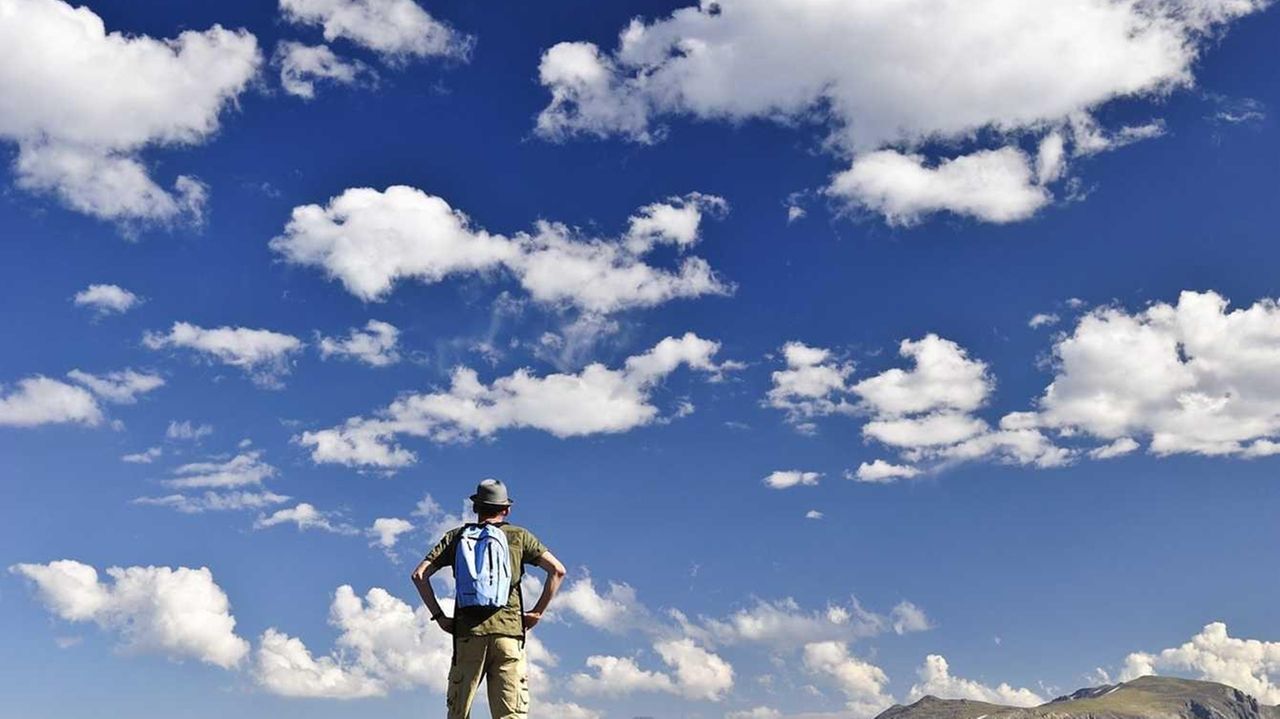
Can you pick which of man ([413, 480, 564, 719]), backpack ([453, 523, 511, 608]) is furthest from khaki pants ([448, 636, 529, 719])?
backpack ([453, 523, 511, 608])

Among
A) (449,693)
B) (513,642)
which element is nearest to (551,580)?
(513,642)

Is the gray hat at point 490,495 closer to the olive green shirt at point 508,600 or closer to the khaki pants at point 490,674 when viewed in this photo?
the olive green shirt at point 508,600

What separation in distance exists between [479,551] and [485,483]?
0.96 meters

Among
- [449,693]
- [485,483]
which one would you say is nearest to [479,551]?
[485,483]

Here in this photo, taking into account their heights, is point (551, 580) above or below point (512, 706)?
above

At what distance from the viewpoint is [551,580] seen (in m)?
15.2

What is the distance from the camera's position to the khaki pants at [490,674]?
14.4 m

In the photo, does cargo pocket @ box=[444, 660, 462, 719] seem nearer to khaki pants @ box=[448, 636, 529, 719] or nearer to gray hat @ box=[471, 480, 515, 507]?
khaki pants @ box=[448, 636, 529, 719]

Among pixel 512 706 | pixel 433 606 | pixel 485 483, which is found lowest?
pixel 512 706

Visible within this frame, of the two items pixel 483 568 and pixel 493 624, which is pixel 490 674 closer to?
pixel 493 624

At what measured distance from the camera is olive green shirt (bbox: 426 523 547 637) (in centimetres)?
1434

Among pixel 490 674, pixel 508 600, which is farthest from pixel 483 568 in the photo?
pixel 490 674

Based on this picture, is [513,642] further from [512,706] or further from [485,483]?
[485,483]

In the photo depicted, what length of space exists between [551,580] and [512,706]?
178cm
